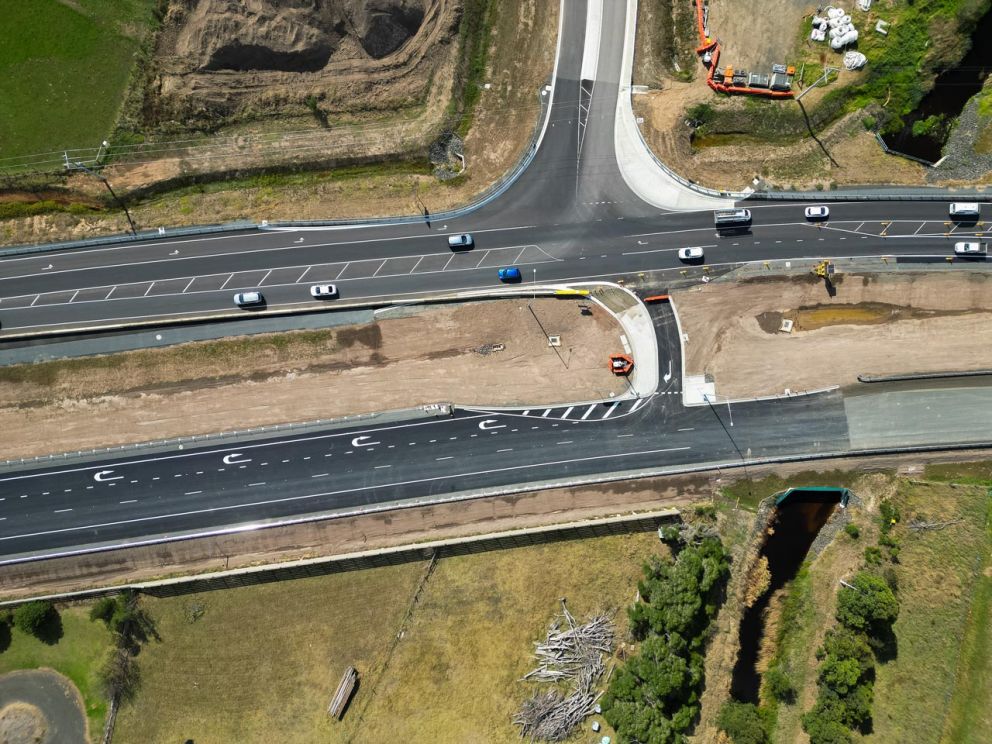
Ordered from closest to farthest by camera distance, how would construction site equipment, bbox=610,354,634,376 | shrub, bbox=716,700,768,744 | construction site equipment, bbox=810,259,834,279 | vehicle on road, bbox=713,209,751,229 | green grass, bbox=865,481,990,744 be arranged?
1. shrub, bbox=716,700,768,744
2. green grass, bbox=865,481,990,744
3. construction site equipment, bbox=810,259,834,279
4. construction site equipment, bbox=610,354,634,376
5. vehicle on road, bbox=713,209,751,229

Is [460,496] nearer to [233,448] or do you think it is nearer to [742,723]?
[233,448]

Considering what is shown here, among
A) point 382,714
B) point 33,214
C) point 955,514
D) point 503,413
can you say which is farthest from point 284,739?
point 955,514

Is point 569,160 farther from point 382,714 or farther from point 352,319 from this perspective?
point 382,714

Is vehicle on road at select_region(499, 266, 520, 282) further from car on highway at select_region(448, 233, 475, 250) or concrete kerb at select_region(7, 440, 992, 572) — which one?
concrete kerb at select_region(7, 440, 992, 572)

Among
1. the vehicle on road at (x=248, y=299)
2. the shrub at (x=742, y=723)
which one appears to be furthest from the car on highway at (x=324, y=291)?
the shrub at (x=742, y=723)

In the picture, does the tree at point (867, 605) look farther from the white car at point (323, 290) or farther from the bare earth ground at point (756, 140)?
the white car at point (323, 290)

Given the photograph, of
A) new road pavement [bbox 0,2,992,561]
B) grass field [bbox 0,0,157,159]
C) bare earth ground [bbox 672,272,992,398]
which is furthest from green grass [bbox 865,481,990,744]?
grass field [bbox 0,0,157,159]
